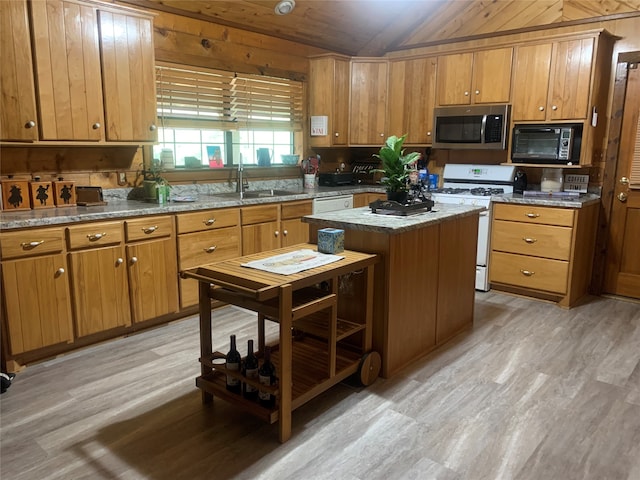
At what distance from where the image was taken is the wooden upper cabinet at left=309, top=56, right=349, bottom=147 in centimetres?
507

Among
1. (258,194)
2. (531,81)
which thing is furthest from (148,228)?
(531,81)

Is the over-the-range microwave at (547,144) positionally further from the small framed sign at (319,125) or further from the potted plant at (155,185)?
the potted plant at (155,185)

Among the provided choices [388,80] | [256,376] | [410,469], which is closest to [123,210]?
[256,376]

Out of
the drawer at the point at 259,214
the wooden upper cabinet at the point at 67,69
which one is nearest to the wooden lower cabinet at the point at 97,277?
the wooden upper cabinet at the point at 67,69

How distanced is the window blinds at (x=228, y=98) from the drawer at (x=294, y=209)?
99cm

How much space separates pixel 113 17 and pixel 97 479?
2.84 m

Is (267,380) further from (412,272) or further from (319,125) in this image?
(319,125)

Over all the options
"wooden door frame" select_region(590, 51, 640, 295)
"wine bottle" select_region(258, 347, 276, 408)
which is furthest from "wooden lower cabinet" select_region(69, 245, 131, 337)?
"wooden door frame" select_region(590, 51, 640, 295)

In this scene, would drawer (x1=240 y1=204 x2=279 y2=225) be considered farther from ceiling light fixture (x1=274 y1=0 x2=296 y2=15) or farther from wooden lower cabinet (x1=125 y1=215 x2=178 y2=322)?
ceiling light fixture (x1=274 y1=0 x2=296 y2=15)

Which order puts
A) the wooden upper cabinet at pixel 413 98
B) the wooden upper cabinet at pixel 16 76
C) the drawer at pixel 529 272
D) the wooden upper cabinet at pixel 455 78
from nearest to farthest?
the wooden upper cabinet at pixel 16 76 → the drawer at pixel 529 272 → the wooden upper cabinet at pixel 455 78 → the wooden upper cabinet at pixel 413 98

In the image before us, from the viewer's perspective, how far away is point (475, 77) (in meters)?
4.63

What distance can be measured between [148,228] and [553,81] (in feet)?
11.7

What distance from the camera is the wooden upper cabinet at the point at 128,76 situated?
10.7 ft

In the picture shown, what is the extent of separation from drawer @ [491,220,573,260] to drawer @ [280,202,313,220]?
1682 mm
